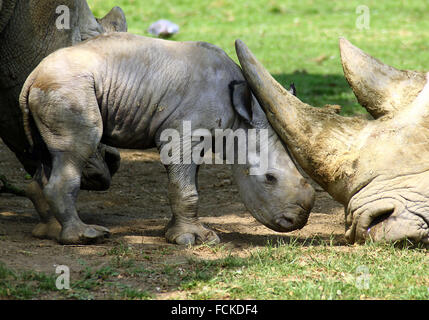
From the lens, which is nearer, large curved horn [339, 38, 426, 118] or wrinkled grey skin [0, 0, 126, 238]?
large curved horn [339, 38, 426, 118]

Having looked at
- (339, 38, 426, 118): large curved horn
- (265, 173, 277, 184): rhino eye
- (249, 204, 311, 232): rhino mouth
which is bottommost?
(249, 204, 311, 232): rhino mouth

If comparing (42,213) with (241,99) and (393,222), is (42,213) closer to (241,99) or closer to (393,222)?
(241,99)

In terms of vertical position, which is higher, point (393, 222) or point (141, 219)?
point (393, 222)

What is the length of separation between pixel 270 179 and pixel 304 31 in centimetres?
982

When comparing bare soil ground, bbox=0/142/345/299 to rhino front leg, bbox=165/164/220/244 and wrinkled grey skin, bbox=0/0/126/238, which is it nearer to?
rhino front leg, bbox=165/164/220/244

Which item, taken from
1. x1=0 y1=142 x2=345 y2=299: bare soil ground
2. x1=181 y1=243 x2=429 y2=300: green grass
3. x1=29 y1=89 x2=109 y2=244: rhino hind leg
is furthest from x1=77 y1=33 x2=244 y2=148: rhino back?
x1=181 y1=243 x2=429 y2=300: green grass

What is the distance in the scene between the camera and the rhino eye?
17.5ft

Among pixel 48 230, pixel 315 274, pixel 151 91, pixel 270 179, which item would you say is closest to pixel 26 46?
pixel 151 91

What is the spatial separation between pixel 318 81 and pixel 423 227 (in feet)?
20.4

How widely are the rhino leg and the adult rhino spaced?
158 cm

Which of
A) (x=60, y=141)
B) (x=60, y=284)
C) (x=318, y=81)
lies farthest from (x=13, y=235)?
(x=318, y=81)

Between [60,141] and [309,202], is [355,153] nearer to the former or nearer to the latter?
[309,202]

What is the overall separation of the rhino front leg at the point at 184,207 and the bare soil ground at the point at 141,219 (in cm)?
10

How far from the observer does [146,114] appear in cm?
527
